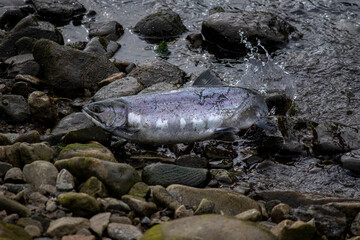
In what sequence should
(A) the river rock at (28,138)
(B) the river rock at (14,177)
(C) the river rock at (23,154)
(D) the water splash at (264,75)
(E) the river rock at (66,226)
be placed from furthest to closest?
(D) the water splash at (264,75) → (A) the river rock at (28,138) → (C) the river rock at (23,154) → (B) the river rock at (14,177) → (E) the river rock at (66,226)

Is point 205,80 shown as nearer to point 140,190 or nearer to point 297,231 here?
point 140,190

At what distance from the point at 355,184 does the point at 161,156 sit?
7.15 ft

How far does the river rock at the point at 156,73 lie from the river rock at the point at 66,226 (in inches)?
159

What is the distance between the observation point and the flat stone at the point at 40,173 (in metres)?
4.80

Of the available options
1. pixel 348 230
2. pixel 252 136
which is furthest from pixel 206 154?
Result: pixel 348 230

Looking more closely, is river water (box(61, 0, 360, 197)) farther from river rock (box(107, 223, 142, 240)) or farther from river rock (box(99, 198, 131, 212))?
river rock (box(107, 223, 142, 240))

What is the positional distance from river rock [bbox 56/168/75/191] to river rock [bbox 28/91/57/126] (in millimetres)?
1987

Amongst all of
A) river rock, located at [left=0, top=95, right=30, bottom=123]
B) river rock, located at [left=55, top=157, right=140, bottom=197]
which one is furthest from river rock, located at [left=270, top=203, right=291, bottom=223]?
river rock, located at [left=0, top=95, right=30, bottom=123]

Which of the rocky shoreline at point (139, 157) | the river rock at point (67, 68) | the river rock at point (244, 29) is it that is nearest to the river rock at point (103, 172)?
the rocky shoreline at point (139, 157)

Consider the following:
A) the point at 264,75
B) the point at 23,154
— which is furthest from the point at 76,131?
the point at 264,75

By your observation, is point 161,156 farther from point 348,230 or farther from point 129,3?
point 129,3

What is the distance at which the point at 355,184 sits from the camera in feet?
19.1

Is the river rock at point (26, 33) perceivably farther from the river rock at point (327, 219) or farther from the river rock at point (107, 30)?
the river rock at point (327, 219)

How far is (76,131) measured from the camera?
5941mm
